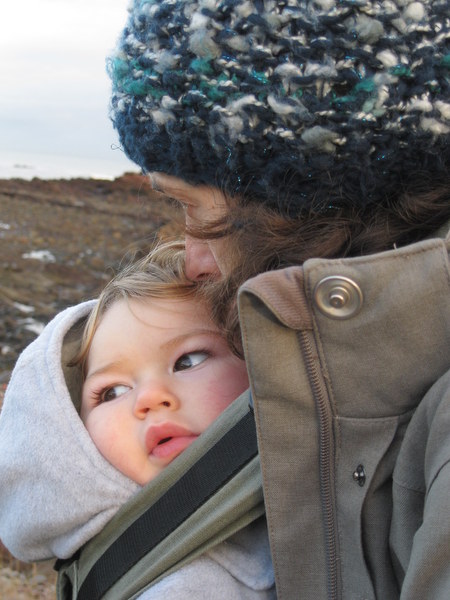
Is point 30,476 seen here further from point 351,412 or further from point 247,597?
point 351,412

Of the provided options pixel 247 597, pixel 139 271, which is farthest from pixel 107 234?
pixel 247 597

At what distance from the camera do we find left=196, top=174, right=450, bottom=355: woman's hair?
1.19 m

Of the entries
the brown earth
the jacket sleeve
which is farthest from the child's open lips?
the jacket sleeve

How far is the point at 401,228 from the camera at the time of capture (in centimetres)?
121

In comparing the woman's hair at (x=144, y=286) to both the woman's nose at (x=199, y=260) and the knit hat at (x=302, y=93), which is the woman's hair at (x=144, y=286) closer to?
the woman's nose at (x=199, y=260)

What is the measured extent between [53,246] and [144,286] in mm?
7762

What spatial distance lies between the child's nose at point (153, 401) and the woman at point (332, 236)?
1.15ft

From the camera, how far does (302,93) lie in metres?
1.10

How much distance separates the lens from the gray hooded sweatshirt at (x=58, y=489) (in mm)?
1313

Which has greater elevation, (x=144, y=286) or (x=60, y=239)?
(x=144, y=286)

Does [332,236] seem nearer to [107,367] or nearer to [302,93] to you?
[302,93]

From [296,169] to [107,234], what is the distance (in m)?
9.43

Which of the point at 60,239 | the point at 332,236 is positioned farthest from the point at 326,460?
the point at 60,239

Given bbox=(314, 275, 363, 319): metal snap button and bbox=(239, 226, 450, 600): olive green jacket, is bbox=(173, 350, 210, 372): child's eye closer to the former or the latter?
bbox=(239, 226, 450, 600): olive green jacket
